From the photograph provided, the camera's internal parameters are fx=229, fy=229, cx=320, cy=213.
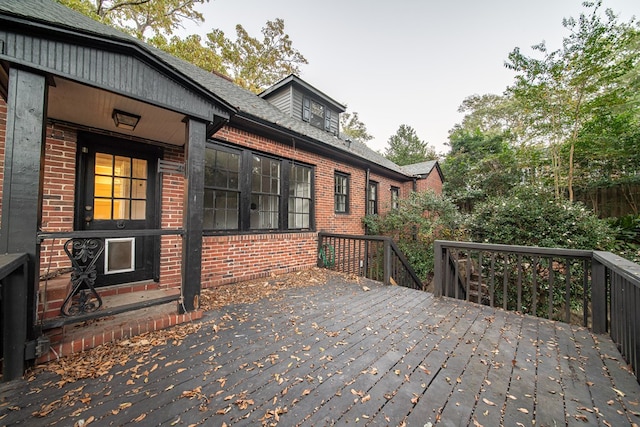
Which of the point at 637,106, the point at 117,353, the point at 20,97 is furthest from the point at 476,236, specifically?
the point at 637,106

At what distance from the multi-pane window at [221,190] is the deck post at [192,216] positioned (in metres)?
1.45

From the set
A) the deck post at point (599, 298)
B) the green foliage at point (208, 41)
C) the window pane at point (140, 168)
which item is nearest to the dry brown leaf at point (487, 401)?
the deck post at point (599, 298)

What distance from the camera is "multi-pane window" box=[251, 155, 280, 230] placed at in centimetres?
473

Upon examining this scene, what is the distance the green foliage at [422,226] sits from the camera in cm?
655

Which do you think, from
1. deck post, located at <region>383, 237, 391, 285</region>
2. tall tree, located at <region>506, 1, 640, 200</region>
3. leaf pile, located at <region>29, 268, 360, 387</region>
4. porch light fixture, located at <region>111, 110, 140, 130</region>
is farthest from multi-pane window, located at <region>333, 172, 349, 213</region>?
tall tree, located at <region>506, 1, 640, 200</region>

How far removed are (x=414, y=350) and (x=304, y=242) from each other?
3.61 meters

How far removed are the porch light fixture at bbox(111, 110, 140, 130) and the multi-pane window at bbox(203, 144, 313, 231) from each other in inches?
47.8

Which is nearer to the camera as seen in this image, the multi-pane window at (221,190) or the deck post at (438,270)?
the deck post at (438,270)

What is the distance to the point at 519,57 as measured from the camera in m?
7.00

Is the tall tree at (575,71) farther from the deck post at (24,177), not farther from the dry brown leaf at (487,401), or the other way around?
the deck post at (24,177)

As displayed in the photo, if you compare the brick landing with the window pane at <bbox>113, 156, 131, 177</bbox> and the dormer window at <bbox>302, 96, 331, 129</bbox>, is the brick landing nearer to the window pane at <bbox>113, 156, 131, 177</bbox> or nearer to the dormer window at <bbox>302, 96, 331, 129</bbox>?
the window pane at <bbox>113, 156, 131, 177</bbox>

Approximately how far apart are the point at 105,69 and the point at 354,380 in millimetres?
3397

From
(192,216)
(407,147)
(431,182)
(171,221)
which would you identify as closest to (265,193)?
(171,221)

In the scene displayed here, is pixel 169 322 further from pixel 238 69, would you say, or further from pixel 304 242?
pixel 238 69
